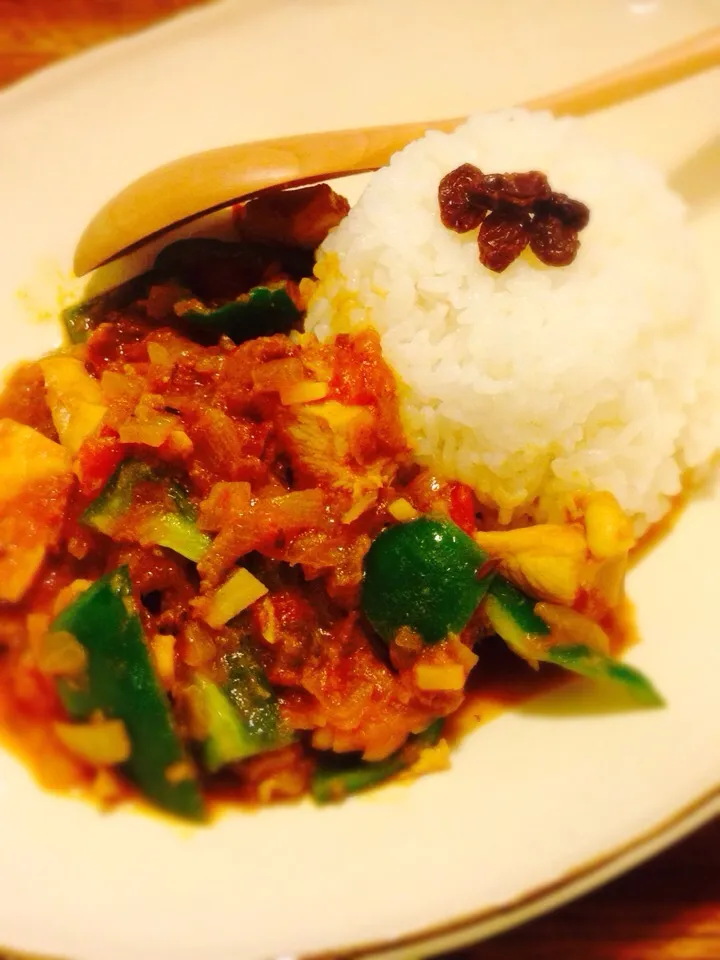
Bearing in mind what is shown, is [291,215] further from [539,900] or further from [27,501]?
[539,900]

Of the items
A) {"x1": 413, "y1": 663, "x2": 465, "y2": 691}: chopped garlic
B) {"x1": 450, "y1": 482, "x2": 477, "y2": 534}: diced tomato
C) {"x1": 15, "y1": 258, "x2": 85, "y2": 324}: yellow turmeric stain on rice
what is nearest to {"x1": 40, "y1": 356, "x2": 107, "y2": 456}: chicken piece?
{"x1": 15, "y1": 258, "x2": 85, "y2": 324}: yellow turmeric stain on rice

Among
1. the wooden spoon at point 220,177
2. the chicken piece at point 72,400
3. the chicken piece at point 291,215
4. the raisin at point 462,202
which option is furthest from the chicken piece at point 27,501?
the raisin at point 462,202

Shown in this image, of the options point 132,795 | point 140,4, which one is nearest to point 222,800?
point 132,795

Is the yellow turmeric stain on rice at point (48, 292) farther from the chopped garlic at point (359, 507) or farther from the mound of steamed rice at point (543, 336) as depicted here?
the chopped garlic at point (359, 507)

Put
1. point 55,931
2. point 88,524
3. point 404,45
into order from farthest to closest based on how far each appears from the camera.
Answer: point 404,45 < point 88,524 < point 55,931

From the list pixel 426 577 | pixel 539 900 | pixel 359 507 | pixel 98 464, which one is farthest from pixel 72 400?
pixel 539 900

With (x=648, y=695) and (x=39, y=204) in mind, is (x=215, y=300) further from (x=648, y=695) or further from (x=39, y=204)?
(x=648, y=695)
